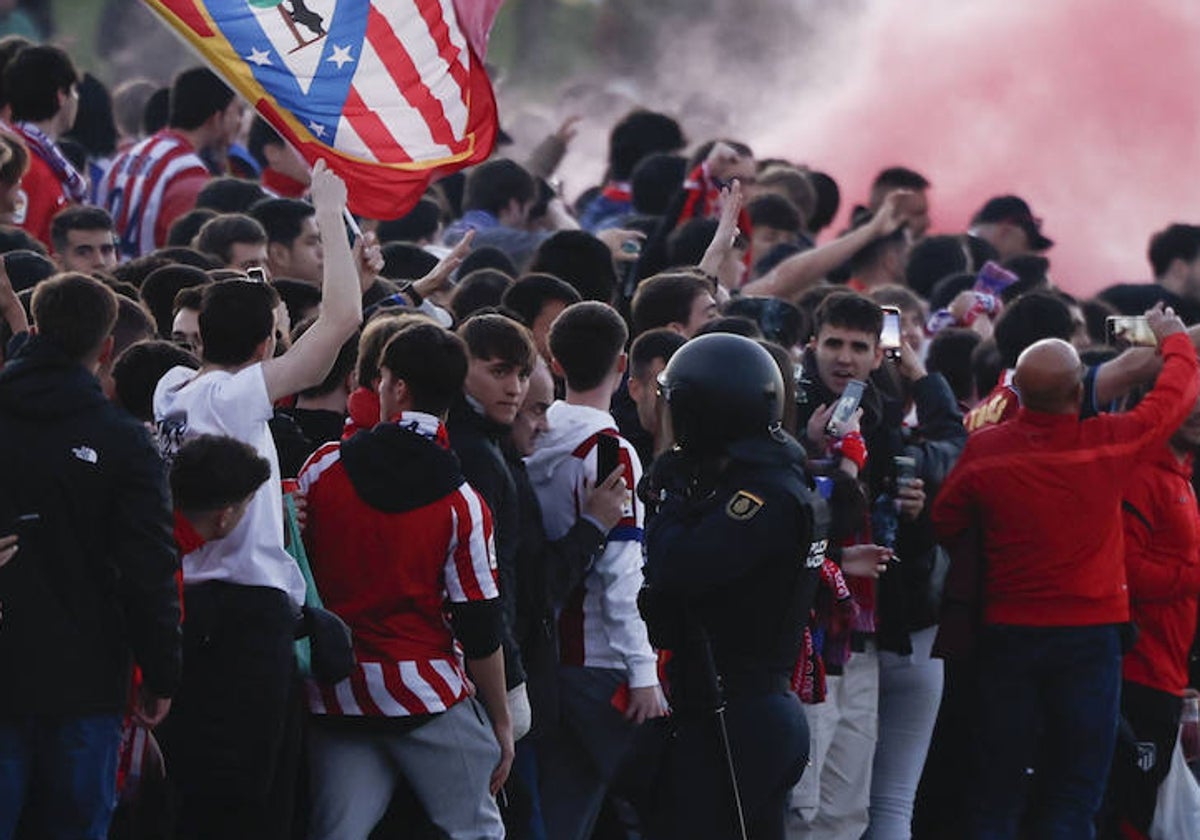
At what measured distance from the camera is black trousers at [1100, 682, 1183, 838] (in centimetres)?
970

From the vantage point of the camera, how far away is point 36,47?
35.4ft

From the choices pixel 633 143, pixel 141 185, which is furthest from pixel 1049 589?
pixel 633 143

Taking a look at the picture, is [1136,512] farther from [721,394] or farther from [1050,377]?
[721,394]

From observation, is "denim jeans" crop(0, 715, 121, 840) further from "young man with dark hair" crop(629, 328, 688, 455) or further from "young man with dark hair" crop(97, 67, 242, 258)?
"young man with dark hair" crop(97, 67, 242, 258)

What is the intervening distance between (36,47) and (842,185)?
6748 millimetres

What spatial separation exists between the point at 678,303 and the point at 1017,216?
231 inches

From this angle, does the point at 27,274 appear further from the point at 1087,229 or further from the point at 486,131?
the point at 1087,229

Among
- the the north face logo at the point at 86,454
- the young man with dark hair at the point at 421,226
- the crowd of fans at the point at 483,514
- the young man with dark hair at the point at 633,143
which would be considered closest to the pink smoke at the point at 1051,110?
the young man with dark hair at the point at 633,143

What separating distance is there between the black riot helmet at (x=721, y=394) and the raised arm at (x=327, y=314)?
0.92 meters

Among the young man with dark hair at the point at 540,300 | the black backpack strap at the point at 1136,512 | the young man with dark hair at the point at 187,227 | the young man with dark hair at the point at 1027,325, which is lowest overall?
the young man with dark hair at the point at 187,227

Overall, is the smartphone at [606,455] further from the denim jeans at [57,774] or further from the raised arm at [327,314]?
the denim jeans at [57,774]

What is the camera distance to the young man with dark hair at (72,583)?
6.16 metres

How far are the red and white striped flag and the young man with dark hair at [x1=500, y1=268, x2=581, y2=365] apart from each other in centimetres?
61

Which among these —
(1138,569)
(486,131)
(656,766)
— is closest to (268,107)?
(486,131)
